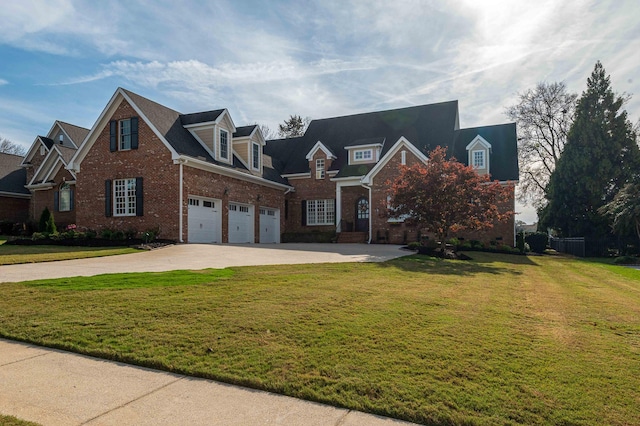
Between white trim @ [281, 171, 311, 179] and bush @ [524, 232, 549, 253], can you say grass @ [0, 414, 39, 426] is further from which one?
bush @ [524, 232, 549, 253]

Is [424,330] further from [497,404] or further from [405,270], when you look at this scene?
[405,270]

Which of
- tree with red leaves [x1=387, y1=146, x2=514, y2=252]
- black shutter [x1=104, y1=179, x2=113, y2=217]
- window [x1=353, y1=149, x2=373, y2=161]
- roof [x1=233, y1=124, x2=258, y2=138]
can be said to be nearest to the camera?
tree with red leaves [x1=387, y1=146, x2=514, y2=252]

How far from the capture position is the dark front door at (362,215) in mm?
26109

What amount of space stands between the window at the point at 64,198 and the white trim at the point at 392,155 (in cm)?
1875

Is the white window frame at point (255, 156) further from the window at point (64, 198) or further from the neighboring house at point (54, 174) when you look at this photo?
the window at point (64, 198)

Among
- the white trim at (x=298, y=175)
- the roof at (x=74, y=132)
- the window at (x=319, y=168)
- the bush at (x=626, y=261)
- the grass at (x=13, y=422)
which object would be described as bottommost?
the bush at (x=626, y=261)

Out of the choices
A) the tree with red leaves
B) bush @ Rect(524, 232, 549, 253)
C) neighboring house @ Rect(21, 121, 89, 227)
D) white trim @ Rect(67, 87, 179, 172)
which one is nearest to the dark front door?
A: the tree with red leaves

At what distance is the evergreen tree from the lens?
26562 mm

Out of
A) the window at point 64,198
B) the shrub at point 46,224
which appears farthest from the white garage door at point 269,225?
the window at point 64,198

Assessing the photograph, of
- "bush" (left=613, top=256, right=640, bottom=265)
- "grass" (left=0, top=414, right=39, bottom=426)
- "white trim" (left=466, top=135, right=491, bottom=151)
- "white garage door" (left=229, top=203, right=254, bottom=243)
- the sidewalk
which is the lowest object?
"bush" (left=613, top=256, right=640, bottom=265)

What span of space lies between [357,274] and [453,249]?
9713 millimetres

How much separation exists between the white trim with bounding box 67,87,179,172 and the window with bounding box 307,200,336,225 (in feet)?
36.9

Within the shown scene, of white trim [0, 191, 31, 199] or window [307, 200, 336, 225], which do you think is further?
white trim [0, 191, 31, 199]

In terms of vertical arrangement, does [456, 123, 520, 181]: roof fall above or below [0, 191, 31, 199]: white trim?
above
